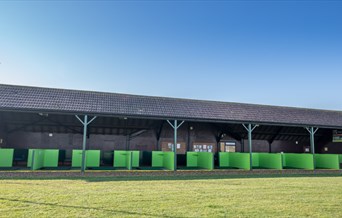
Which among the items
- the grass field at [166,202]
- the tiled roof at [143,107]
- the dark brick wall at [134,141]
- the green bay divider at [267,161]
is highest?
the tiled roof at [143,107]

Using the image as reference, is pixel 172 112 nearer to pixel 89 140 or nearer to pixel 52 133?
pixel 89 140

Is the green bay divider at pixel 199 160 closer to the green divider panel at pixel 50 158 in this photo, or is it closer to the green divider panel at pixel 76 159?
the green divider panel at pixel 76 159

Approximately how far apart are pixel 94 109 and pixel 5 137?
8531 millimetres

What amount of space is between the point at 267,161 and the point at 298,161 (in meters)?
2.09

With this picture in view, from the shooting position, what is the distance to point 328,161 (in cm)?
1681

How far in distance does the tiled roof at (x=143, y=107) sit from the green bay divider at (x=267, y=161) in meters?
2.11

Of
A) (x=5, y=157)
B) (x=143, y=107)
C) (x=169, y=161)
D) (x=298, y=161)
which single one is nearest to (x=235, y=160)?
(x=298, y=161)

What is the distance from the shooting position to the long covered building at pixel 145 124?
44.3 ft

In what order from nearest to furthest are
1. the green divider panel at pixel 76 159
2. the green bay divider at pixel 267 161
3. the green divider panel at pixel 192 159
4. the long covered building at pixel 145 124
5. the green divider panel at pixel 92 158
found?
the long covered building at pixel 145 124 → the green divider panel at pixel 76 159 → the green divider panel at pixel 92 158 → the green bay divider at pixel 267 161 → the green divider panel at pixel 192 159

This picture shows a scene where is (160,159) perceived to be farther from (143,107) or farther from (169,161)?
(143,107)

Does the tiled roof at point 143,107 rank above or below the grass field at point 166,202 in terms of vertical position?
above

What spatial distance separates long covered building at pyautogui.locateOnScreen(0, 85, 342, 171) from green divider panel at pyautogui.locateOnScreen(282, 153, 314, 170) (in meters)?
0.89

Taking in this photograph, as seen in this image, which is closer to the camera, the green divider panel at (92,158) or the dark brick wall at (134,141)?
the green divider panel at (92,158)

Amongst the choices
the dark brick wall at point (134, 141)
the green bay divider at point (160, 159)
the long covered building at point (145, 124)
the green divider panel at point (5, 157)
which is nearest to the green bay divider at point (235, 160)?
the long covered building at point (145, 124)
